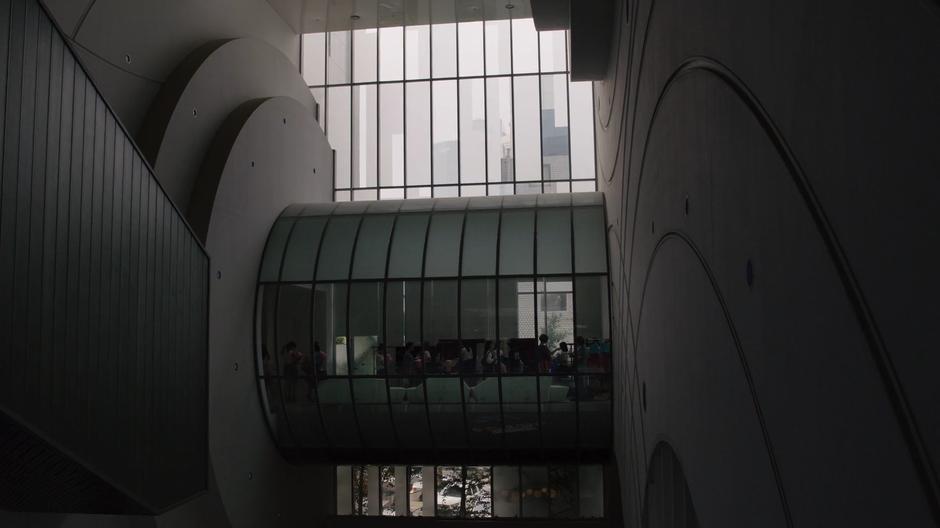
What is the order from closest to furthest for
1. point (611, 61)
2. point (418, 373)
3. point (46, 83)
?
point (46, 83)
point (611, 61)
point (418, 373)

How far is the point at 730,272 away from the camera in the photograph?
16.6ft

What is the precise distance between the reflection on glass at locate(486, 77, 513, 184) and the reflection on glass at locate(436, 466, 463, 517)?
12.9 metres

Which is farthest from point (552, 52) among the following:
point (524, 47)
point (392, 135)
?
point (392, 135)

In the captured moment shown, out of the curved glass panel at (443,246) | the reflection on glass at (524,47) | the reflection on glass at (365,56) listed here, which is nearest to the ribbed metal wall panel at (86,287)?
the curved glass panel at (443,246)

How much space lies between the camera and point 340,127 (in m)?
36.8

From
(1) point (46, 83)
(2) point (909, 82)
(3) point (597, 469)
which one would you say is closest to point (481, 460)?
(3) point (597, 469)

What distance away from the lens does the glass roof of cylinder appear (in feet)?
76.8

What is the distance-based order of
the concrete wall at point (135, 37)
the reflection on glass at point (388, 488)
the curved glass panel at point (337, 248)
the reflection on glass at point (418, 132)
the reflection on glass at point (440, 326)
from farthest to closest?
the reflection on glass at point (418, 132) → the reflection on glass at point (388, 488) → the curved glass panel at point (337, 248) → the reflection on glass at point (440, 326) → the concrete wall at point (135, 37)

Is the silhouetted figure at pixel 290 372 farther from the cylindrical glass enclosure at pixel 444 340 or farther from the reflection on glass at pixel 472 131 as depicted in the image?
the reflection on glass at pixel 472 131

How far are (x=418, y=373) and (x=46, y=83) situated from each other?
14952 mm

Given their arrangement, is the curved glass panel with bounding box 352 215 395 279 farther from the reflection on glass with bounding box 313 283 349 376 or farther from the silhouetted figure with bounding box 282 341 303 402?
the silhouetted figure with bounding box 282 341 303 402

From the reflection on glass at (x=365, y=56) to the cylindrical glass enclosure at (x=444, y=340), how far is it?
47.0 feet

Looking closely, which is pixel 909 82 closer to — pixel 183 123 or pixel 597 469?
pixel 183 123

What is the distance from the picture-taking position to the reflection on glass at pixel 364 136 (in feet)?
120
